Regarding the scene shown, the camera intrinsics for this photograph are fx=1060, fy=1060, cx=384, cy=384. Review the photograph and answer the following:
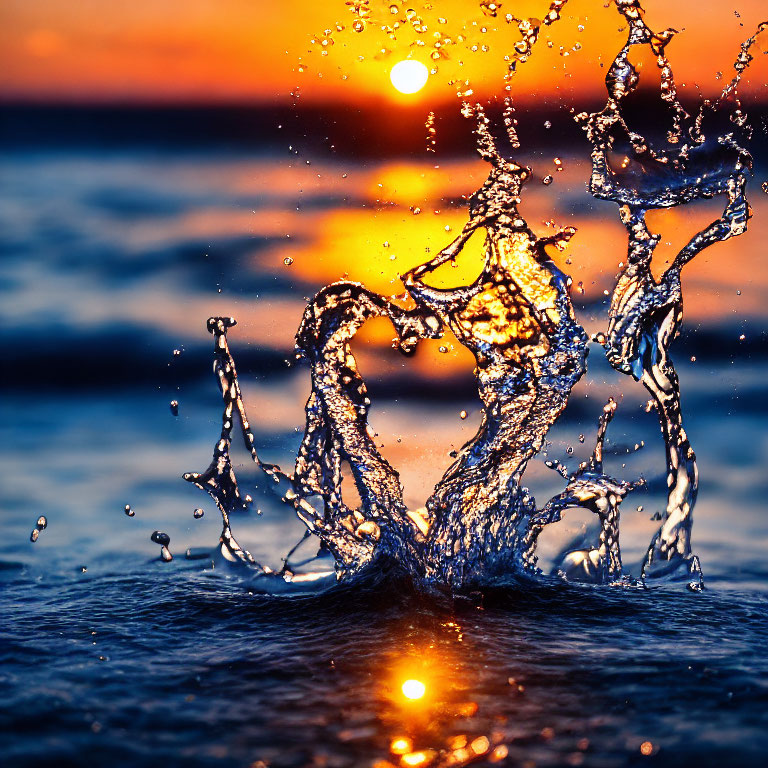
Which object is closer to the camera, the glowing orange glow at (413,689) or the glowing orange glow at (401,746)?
the glowing orange glow at (401,746)

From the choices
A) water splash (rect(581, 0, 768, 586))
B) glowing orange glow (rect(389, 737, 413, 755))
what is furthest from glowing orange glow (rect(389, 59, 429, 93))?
glowing orange glow (rect(389, 737, 413, 755))

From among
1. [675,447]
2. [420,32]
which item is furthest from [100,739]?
[420,32]

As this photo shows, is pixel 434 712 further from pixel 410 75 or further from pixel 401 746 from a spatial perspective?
pixel 410 75

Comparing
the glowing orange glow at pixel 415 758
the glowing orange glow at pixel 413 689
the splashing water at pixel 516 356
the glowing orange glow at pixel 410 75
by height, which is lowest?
the glowing orange glow at pixel 415 758

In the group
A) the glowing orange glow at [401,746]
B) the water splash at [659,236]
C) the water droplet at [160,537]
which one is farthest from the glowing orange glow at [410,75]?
the glowing orange glow at [401,746]

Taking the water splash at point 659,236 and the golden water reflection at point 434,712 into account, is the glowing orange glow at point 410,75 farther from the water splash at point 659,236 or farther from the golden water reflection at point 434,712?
the golden water reflection at point 434,712

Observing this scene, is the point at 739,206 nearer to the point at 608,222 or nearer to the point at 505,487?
the point at 608,222
